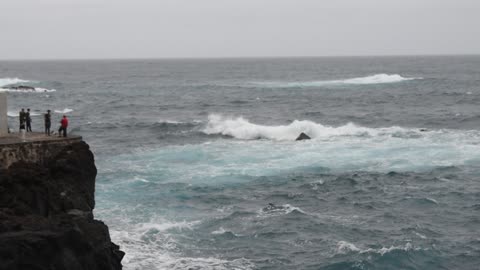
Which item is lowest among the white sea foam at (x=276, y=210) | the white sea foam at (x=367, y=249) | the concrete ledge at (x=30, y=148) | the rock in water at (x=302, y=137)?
the white sea foam at (x=276, y=210)

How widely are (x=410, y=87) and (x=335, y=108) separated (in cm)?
3113

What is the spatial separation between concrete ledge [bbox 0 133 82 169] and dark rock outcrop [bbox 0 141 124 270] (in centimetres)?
19

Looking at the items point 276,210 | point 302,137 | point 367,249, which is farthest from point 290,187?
point 302,137

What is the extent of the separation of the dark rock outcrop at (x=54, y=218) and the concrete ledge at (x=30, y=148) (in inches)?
7.5

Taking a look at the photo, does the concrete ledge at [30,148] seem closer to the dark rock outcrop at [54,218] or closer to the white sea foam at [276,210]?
the dark rock outcrop at [54,218]

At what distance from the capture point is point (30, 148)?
19062 mm

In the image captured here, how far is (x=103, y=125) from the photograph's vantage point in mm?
57719

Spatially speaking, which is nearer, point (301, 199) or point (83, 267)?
point (83, 267)

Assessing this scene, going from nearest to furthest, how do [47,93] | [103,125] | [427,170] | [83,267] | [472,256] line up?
[83,267]
[472,256]
[427,170]
[103,125]
[47,93]

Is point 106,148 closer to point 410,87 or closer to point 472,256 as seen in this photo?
point 472,256

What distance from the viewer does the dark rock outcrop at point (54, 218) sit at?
1600 cm

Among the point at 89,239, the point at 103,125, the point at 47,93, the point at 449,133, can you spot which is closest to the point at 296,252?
the point at 89,239

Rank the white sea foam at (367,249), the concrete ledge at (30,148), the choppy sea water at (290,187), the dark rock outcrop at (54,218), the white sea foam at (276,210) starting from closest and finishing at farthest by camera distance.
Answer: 1. the dark rock outcrop at (54,218)
2. the concrete ledge at (30,148)
3. the white sea foam at (367,249)
4. the choppy sea water at (290,187)
5. the white sea foam at (276,210)

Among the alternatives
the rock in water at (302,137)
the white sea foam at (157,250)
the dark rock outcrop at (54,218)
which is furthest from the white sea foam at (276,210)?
the rock in water at (302,137)
